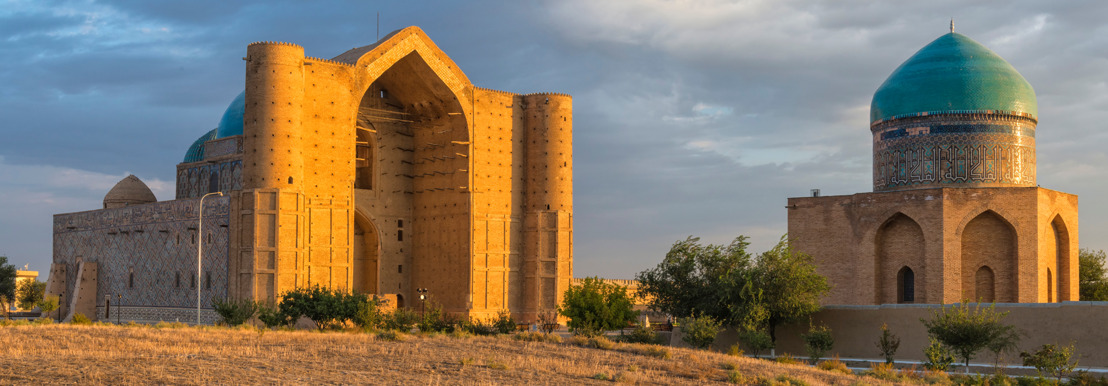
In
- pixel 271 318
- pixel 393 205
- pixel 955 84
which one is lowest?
pixel 271 318

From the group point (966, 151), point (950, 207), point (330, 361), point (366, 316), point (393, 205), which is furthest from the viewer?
point (393, 205)

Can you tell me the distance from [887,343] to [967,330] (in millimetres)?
2683

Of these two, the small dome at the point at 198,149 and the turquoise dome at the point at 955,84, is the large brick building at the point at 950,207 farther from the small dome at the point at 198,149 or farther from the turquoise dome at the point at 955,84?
the small dome at the point at 198,149

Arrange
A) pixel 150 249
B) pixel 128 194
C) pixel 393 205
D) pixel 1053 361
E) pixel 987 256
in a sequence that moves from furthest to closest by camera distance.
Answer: pixel 128 194 → pixel 393 205 → pixel 150 249 → pixel 987 256 → pixel 1053 361

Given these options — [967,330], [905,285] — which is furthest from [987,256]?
[967,330]

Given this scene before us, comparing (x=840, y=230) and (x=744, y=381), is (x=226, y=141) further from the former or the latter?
(x=744, y=381)

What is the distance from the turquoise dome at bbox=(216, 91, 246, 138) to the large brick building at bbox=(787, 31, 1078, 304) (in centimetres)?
2085

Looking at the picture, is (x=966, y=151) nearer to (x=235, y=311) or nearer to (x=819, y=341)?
(x=819, y=341)

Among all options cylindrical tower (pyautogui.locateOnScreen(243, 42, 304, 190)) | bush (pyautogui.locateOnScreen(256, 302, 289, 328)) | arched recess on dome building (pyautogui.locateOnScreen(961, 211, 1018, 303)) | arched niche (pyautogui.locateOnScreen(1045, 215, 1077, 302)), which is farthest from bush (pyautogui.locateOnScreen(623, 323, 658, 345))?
arched niche (pyautogui.locateOnScreen(1045, 215, 1077, 302))

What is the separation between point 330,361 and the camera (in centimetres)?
1672

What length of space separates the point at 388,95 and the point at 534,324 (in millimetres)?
10578

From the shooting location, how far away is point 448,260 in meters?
40.2

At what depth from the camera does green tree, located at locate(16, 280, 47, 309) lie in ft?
193

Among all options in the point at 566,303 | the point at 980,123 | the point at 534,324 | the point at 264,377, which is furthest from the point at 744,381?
the point at 534,324
